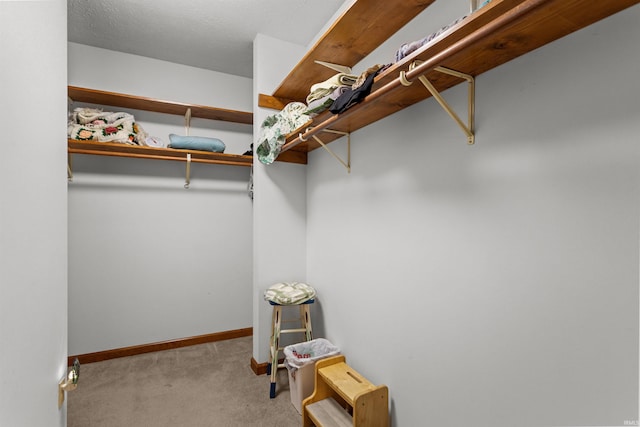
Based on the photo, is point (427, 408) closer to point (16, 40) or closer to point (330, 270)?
point (330, 270)

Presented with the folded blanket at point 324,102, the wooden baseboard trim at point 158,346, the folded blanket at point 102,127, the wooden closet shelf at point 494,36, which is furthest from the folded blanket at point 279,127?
the wooden baseboard trim at point 158,346

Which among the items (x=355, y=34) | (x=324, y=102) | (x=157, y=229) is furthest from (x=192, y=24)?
(x=157, y=229)

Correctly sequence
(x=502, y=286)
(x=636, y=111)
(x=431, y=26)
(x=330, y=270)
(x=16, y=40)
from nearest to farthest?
(x=16, y=40), (x=636, y=111), (x=502, y=286), (x=431, y=26), (x=330, y=270)

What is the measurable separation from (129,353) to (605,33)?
3487 mm

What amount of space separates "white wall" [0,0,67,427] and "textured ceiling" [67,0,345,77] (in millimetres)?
1613

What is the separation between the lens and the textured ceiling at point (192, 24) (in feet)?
6.96

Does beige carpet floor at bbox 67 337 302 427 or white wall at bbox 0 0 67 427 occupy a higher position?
white wall at bbox 0 0 67 427

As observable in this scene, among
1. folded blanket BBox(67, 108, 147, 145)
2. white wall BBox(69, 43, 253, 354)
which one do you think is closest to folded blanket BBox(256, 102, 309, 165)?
white wall BBox(69, 43, 253, 354)

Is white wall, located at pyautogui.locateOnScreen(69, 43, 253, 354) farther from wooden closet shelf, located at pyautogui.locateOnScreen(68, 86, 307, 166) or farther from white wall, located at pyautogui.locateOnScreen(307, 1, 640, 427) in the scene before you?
white wall, located at pyautogui.locateOnScreen(307, 1, 640, 427)

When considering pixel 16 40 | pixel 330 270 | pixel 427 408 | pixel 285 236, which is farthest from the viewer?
pixel 285 236

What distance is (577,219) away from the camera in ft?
2.99

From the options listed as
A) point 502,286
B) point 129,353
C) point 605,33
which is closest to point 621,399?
point 502,286

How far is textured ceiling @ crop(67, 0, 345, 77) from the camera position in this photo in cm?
212

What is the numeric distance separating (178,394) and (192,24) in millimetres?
2646
